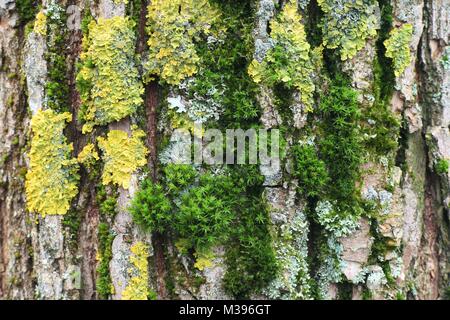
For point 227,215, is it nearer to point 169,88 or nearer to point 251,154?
point 251,154

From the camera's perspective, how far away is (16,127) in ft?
8.63

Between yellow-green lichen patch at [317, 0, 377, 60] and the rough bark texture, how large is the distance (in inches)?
2.1

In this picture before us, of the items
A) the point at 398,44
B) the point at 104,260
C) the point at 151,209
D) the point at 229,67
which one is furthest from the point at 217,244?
the point at 398,44

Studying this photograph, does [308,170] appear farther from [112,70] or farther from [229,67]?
[112,70]

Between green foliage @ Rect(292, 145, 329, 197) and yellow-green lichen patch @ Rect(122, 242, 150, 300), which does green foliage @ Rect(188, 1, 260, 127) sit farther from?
yellow-green lichen patch @ Rect(122, 242, 150, 300)

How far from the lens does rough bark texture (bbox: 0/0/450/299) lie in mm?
2490

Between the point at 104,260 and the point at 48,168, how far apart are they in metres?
0.61

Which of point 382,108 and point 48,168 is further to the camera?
point 382,108

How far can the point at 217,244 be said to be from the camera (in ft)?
8.20

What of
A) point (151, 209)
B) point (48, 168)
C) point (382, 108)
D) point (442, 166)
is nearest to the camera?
point (151, 209)

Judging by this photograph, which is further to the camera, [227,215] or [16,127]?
[16,127]

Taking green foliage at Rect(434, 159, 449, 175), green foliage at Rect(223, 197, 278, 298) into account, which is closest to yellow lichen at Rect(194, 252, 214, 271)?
green foliage at Rect(223, 197, 278, 298)
